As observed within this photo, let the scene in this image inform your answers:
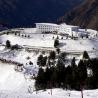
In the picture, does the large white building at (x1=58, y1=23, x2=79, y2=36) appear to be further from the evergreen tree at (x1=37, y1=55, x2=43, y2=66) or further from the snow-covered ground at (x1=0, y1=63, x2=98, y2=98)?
the snow-covered ground at (x1=0, y1=63, x2=98, y2=98)

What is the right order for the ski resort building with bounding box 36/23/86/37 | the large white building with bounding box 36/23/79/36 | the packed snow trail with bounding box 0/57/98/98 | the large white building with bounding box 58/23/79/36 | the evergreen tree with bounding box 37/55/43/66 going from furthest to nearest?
the large white building with bounding box 36/23/79/36, the ski resort building with bounding box 36/23/86/37, the large white building with bounding box 58/23/79/36, the evergreen tree with bounding box 37/55/43/66, the packed snow trail with bounding box 0/57/98/98

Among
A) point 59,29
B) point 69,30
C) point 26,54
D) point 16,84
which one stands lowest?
point 16,84

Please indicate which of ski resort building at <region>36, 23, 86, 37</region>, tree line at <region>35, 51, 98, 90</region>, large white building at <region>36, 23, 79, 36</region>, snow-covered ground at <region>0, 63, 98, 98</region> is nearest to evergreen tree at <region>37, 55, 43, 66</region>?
snow-covered ground at <region>0, 63, 98, 98</region>

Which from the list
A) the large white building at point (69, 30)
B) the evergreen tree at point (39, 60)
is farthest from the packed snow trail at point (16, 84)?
the large white building at point (69, 30)

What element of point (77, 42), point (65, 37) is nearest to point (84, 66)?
point (77, 42)

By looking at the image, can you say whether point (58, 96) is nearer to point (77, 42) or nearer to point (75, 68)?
point (75, 68)

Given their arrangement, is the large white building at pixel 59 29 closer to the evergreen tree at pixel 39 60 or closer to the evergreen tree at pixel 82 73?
the evergreen tree at pixel 39 60

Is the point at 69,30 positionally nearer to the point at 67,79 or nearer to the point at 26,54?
the point at 26,54

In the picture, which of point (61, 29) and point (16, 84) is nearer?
point (16, 84)

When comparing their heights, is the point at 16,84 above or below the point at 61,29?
below

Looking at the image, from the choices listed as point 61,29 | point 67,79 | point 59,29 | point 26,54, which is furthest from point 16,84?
point 59,29

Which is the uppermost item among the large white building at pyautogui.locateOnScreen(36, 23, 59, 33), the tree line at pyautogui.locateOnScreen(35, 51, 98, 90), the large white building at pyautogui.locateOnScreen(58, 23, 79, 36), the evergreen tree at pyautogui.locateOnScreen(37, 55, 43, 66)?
the large white building at pyautogui.locateOnScreen(36, 23, 59, 33)
